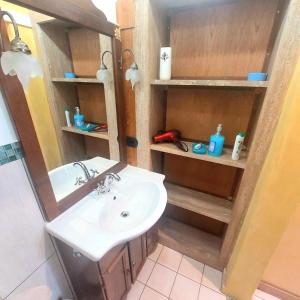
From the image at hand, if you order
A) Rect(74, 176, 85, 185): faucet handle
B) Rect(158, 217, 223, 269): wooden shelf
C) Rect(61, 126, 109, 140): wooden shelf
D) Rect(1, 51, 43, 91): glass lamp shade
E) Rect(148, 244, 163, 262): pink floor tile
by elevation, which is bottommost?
Rect(148, 244, 163, 262): pink floor tile

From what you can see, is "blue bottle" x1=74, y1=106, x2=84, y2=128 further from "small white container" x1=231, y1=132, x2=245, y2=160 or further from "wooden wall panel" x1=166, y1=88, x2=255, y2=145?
"small white container" x1=231, y1=132, x2=245, y2=160

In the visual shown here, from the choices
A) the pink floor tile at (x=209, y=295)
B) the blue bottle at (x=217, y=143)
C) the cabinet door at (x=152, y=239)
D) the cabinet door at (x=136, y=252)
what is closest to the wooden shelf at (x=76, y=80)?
the blue bottle at (x=217, y=143)

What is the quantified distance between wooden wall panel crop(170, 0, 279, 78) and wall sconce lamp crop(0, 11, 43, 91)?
3.04 feet

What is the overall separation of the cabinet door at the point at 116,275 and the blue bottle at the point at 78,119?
778mm

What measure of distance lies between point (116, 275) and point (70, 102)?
1061 millimetres

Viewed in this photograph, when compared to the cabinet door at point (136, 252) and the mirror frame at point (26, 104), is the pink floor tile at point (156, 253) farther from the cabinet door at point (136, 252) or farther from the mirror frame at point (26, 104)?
the mirror frame at point (26, 104)

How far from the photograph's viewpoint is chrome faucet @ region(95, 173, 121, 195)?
1092mm

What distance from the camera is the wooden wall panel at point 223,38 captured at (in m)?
0.92

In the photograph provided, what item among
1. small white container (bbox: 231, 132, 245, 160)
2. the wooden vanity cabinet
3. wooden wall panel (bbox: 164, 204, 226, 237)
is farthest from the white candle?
wooden wall panel (bbox: 164, 204, 226, 237)

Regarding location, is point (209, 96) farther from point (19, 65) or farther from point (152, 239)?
point (152, 239)

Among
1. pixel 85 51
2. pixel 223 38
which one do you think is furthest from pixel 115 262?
pixel 223 38

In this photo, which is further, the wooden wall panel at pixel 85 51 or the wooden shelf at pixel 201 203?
the wooden shelf at pixel 201 203

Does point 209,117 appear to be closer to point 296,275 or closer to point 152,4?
point 152,4

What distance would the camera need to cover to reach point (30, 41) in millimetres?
705
